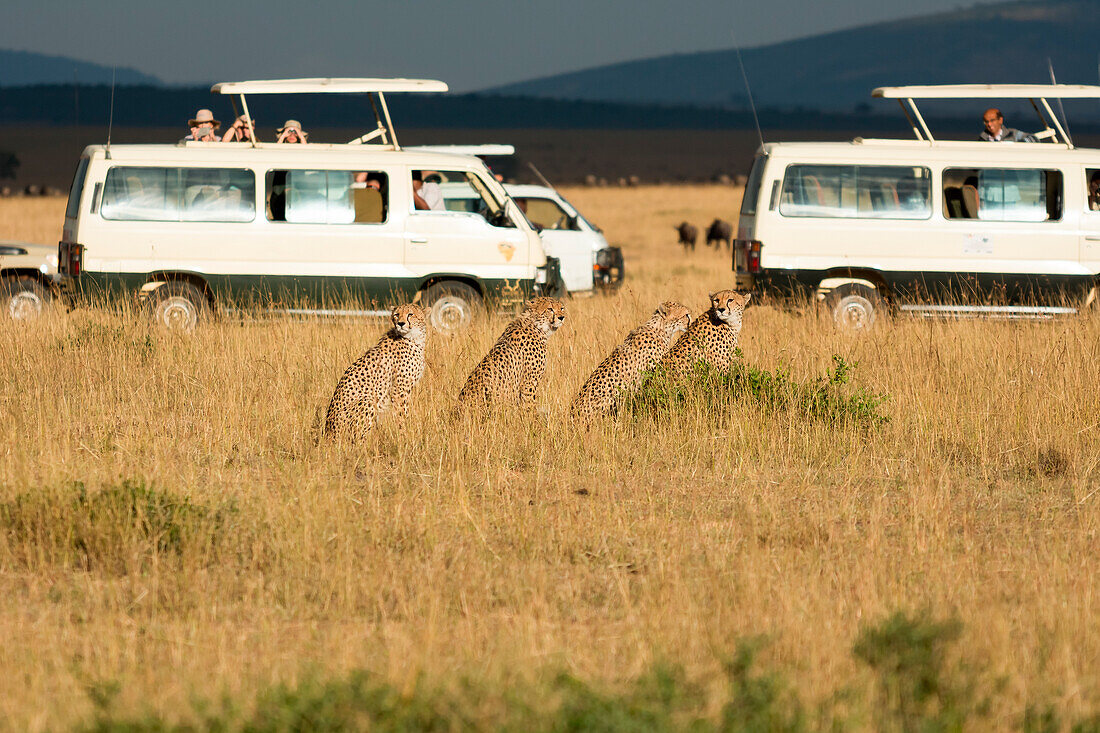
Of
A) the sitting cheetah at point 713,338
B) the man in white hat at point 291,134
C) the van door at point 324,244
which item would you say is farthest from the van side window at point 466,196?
the sitting cheetah at point 713,338

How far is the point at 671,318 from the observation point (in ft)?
26.0

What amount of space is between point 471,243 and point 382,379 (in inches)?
183

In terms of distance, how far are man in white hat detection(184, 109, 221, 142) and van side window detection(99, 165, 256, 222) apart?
805mm

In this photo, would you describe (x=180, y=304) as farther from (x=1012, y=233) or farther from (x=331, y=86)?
(x=1012, y=233)

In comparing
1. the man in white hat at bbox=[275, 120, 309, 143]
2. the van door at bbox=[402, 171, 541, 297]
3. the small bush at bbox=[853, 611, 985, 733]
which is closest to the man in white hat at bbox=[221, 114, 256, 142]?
the man in white hat at bbox=[275, 120, 309, 143]

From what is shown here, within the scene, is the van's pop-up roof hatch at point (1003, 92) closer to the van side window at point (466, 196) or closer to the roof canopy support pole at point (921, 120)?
the roof canopy support pole at point (921, 120)

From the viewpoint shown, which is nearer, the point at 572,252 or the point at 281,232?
the point at 281,232

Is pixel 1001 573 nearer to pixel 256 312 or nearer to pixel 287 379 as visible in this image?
pixel 287 379

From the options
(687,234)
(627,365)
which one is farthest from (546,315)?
(687,234)

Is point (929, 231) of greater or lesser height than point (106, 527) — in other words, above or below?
above

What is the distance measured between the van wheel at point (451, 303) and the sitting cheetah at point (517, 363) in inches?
143

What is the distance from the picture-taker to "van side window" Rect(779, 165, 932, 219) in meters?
11.1

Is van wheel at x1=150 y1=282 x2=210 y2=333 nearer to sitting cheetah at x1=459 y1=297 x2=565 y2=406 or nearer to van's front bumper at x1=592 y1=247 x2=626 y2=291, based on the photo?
sitting cheetah at x1=459 y1=297 x2=565 y2=406

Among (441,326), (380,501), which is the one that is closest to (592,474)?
(380,501)
